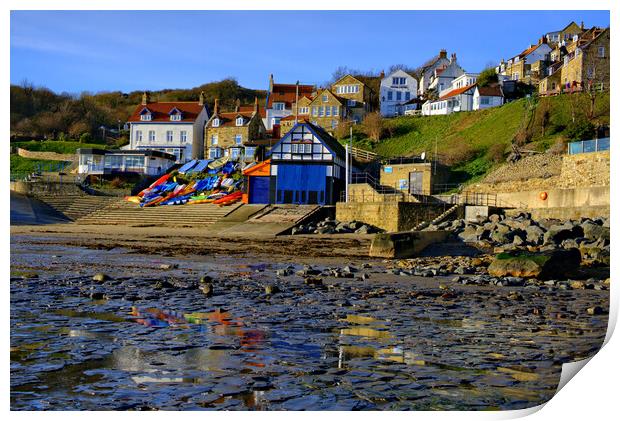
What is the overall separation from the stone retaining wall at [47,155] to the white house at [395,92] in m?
31.5

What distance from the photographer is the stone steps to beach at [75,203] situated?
105 feet

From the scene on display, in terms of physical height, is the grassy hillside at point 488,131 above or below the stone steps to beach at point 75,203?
above

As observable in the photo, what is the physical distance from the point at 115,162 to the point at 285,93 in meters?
25.0

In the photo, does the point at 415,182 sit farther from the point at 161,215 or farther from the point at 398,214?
the point at 161,215

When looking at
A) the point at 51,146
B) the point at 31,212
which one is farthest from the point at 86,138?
the point at 31,212

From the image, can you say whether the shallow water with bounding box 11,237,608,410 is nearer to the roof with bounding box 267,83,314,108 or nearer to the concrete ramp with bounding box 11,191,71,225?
the concrete ramp with bounding box 11,191,71,225

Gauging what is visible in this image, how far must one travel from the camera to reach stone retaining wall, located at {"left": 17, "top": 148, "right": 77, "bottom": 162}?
117 ft

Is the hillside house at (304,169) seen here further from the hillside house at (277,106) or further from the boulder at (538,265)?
the hillside house at (277,106)

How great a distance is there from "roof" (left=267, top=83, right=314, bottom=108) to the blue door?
2734cm

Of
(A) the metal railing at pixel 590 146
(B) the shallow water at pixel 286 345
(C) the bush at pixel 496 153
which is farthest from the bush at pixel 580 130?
(B) the shallow water at pixel 286 345

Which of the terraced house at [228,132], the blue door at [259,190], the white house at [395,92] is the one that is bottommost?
the blue door at [259,190]

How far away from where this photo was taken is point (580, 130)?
33406 mm
